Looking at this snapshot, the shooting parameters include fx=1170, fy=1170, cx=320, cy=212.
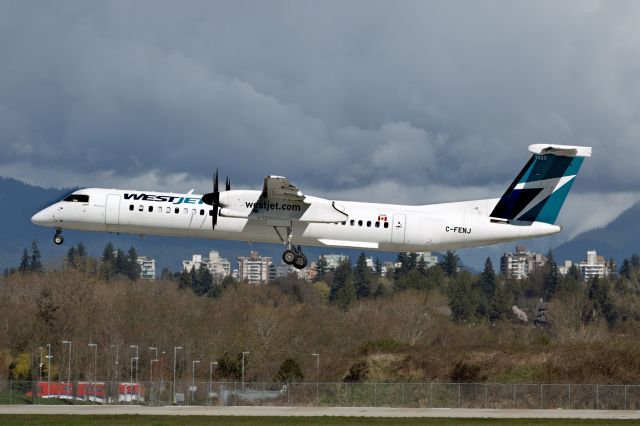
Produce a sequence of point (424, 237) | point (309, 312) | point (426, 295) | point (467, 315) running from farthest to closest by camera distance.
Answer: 1. point (467, 315)
2. point (426, 295)
3. point (309, 312)
4. point (424, 237)

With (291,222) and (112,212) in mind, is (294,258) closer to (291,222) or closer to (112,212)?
(291,222)

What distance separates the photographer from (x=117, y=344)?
11475 cm

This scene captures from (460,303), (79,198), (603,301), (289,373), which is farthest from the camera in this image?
(460,303)

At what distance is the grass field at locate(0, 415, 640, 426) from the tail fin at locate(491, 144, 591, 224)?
10745 mm

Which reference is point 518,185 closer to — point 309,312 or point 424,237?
point 424,237

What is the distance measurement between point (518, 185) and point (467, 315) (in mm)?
122091

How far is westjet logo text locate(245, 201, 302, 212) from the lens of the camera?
2279 inches

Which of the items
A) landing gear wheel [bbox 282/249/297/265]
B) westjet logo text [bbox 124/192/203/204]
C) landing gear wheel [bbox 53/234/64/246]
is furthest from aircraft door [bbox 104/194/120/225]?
landing gear wheel [bbox 282/249/297/265]

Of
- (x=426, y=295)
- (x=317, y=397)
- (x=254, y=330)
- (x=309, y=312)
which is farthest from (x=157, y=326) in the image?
(x=317, y=397)

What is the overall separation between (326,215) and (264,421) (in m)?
10.6

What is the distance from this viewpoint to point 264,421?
179ft

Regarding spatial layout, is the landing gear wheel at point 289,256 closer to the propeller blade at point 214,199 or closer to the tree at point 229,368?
the propeller blade at point 214,199

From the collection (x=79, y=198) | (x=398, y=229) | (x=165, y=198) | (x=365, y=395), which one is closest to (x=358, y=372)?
(x=365, y=395)

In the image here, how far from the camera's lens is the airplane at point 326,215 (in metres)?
58.0
